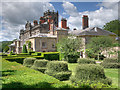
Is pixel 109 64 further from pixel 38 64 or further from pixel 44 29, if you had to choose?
pixel 44 29

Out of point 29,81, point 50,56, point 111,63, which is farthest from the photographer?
point 50,56

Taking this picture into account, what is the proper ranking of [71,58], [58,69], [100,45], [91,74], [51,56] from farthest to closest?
[51,56]
[100,45]
[71,58]
[58,69]
[91,74]

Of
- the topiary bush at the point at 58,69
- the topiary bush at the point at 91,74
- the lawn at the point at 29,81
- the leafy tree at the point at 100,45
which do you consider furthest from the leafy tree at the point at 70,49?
the lawn at the point at 29,81

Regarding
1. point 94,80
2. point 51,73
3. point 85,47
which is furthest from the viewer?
point 85,47

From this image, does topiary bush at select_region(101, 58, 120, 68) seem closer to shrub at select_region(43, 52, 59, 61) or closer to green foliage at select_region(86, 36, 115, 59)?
green foliage at select_region(86, 36, 115, 59)

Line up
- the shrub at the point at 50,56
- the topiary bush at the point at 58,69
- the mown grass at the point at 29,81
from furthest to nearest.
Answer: the shrub at the point at 50,56 → the topiary bush at the point at 58,69 → the mown grass at the point at 29,81

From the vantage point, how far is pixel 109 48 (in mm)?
21734

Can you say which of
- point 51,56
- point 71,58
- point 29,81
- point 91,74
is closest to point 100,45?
point 71,58

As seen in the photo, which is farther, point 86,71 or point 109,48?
point 109,48

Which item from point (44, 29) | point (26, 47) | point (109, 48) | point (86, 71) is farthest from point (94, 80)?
point (44, 29)

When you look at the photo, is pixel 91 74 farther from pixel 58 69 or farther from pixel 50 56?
pixel 50 56

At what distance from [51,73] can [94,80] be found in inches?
154

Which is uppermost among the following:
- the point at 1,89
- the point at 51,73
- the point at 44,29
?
the point at 44,29

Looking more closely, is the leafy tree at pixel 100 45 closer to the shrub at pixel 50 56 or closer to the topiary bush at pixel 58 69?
the shrub at pixel 50 56
